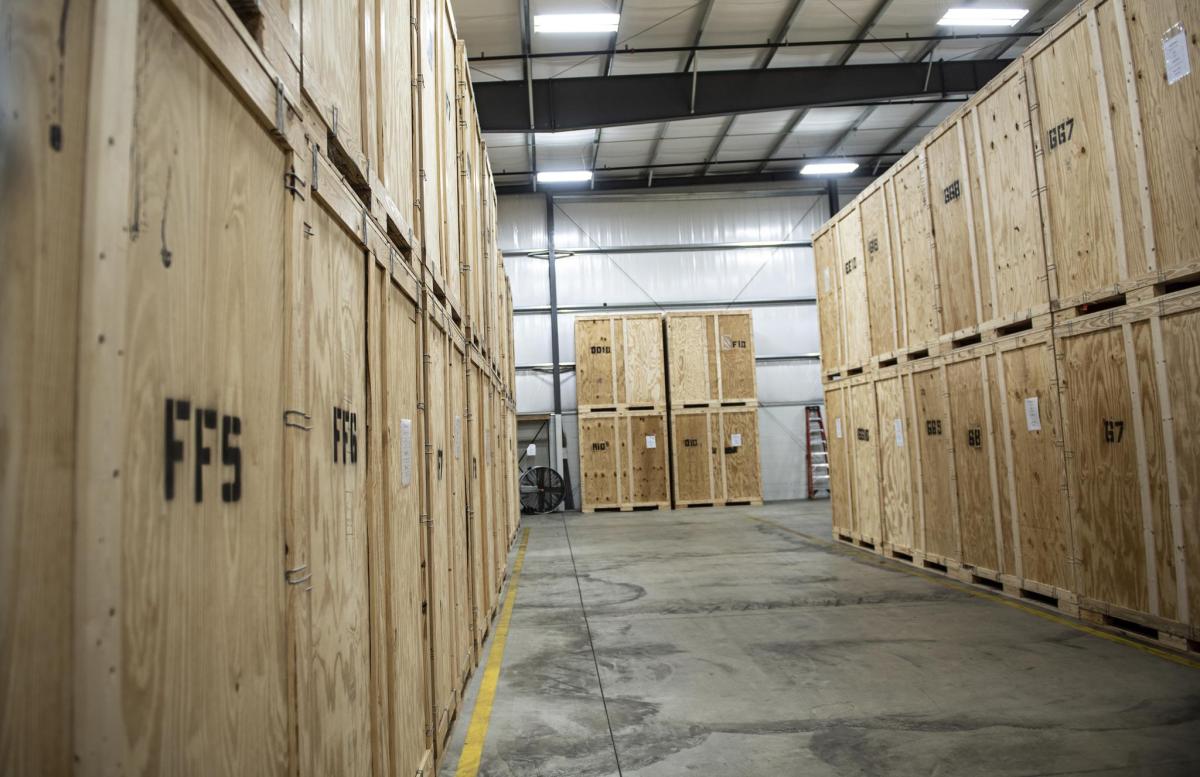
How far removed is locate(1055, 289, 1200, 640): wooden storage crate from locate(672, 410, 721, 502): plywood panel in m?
11.8

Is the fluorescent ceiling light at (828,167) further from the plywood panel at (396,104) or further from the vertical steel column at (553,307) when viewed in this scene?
the plywood panel at (396,104)

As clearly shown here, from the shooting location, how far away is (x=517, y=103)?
13.3 m

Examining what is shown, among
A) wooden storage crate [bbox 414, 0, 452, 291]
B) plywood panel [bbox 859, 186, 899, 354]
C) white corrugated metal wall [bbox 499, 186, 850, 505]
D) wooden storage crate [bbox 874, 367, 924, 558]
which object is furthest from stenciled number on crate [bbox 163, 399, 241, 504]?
white corrugated metal wall [bbox 499, 186, 850, 505]

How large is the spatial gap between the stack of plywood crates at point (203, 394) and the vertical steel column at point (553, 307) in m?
15.7

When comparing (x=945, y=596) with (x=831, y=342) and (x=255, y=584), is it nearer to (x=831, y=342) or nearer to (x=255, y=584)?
(x=831, y=342)

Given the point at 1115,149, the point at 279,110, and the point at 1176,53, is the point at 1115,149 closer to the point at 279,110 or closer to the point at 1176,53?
the point at 1176,53

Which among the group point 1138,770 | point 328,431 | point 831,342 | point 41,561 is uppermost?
point 831,342

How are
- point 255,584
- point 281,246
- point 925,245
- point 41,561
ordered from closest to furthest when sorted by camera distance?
point 41,561 → point 255,584 → point 281,246 → point 925,245

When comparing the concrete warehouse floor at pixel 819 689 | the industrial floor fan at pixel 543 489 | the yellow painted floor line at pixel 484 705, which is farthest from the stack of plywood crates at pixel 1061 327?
the industrial floor fan at pixel 543 489

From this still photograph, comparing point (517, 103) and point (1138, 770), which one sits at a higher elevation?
point (517, 103)

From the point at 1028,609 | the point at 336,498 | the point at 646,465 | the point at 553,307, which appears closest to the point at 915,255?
the point at 1028,609

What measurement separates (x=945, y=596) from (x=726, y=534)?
552cm

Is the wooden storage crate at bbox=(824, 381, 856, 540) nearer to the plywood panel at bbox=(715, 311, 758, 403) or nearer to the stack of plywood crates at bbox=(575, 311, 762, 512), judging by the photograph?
the stack of plywood crates at bbox=(575, 311, 762, 512)

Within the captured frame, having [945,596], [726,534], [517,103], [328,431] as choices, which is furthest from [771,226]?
[328,431]
